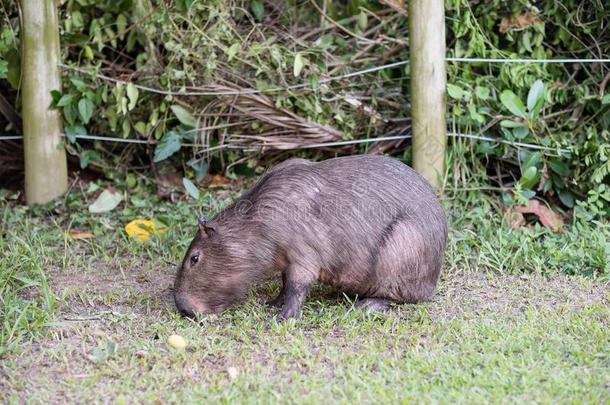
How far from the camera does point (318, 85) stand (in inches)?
249

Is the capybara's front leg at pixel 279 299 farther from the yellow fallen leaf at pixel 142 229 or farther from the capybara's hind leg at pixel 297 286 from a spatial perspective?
the yellow fallen leaf at pixel 142 229

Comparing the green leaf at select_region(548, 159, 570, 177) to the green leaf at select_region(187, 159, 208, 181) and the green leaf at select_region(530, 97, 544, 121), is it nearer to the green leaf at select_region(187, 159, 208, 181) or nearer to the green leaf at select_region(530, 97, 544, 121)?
the green leaf at select_region(530, 97, 544, 121)

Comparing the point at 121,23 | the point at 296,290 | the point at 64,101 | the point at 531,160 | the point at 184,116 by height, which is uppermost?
the point at 121,23

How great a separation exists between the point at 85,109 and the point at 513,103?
296 centimetres

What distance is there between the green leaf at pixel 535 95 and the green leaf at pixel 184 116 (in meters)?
2.37

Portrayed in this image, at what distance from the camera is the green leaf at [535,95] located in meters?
5.89

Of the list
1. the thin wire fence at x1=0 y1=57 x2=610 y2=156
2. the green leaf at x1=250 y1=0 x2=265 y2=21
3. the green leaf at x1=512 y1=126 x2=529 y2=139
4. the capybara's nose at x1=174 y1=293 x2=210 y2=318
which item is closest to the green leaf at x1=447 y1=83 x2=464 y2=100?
the thin wire fence at x1=0 y1=57 x2=610 y2=156

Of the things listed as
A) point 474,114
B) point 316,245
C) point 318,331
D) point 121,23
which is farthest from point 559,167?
point 121,23

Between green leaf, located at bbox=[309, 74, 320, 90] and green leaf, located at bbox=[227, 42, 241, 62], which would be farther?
green leaf, located at bbox=[227, 42, 241, 62]

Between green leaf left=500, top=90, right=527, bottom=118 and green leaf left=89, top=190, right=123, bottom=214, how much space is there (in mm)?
2803

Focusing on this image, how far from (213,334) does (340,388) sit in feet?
3.03

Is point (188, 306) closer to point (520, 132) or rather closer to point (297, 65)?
point (297, 65)

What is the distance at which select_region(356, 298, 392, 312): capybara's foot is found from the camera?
481 cm

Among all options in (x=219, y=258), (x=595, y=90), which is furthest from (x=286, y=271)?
(x=595, y=90)
